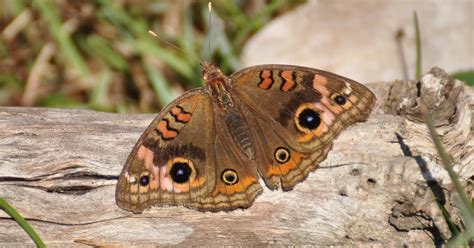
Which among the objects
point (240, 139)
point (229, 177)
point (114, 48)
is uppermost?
point (114, 48)

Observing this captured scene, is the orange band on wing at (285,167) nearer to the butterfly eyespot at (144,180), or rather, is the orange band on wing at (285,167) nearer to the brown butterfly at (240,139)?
the brown butterfly at (240,139)

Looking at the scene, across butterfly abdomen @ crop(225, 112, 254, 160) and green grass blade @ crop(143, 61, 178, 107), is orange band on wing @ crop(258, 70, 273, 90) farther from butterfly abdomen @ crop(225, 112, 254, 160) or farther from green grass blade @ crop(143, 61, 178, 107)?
green grass blade @ crop(143, 61, 178, 107)

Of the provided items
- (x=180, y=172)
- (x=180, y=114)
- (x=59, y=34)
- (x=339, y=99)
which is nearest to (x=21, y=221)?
(x=180, y=172)

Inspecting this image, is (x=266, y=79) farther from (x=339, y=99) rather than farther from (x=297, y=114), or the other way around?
(x=339, y=99)

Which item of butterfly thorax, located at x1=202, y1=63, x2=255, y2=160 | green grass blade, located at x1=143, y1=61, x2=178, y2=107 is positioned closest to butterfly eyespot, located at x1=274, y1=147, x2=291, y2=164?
butterfly thorax, located at x1=202, y1=63, x2=255, y2=160

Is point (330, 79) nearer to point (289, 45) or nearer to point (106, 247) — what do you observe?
point (106, 247)
